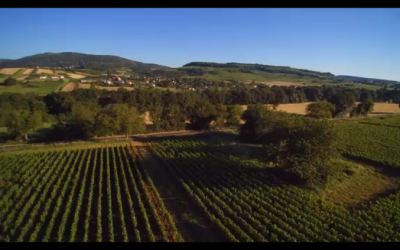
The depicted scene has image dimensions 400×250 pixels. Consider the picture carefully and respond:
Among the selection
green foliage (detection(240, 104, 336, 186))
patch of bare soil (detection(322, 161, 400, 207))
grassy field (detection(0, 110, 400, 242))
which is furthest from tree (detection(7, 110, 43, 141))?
patch of bare soil (detection(322, 161, 400, 207))

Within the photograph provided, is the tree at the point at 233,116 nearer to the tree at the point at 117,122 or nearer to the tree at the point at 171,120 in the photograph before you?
the tree at the point at 171,120

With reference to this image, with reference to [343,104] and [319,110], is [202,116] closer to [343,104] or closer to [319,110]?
[319,110]

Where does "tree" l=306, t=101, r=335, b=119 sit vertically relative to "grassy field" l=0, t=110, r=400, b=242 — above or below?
above

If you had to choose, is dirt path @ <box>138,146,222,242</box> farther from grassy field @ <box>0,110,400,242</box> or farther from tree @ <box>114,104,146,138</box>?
tree @ <box>114,104,146,138</box>

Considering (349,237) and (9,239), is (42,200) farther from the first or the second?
(349,237)

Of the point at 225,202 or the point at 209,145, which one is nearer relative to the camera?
the point at 225,202

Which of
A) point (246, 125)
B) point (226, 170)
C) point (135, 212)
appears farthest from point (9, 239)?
point (246, 125)
